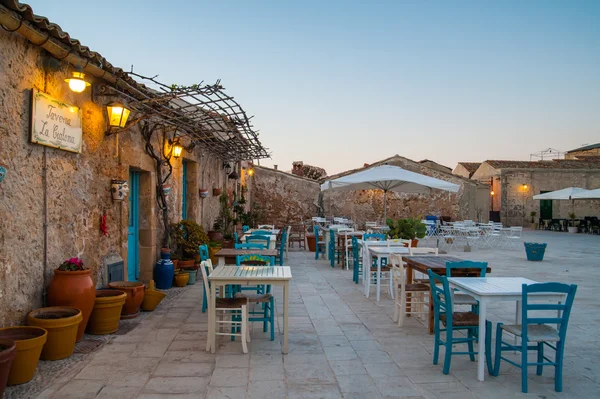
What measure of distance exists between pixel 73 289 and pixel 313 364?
2.22m

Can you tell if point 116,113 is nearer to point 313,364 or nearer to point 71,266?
point 71,266

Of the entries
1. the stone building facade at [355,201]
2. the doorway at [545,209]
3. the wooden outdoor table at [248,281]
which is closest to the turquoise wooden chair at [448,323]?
the wooden outdoor table at [248,281]

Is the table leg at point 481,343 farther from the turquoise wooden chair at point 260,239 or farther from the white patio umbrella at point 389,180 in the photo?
the white patio umbrella at point 389,180

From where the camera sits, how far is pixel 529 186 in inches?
1040

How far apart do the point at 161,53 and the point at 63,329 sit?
634cm

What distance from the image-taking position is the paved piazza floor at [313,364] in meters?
3.22

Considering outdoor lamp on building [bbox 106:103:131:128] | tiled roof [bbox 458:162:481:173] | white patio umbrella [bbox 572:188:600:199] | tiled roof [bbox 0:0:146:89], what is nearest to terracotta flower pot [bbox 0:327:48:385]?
tiled roof [bbox 0:0:146:89]

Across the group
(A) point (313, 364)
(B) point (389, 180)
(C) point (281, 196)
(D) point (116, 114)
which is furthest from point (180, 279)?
(C) point (281, 196)

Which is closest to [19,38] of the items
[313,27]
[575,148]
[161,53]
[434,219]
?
[161,53]

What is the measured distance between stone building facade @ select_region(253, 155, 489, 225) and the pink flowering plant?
47.9 ft

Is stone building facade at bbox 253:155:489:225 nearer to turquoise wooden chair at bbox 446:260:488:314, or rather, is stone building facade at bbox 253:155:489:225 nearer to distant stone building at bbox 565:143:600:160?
turquoise wooden chair at bbox 446:260:488:314

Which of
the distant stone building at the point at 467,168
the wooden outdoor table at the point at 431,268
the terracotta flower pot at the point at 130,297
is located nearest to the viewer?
the wooden outdoor table at the point at 431,268

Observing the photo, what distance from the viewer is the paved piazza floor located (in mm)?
3221

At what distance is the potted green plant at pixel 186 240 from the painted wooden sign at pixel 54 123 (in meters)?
3.47
